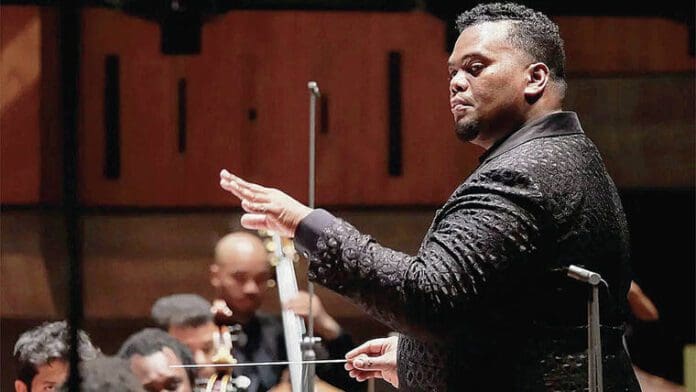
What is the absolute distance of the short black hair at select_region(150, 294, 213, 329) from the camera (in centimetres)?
252

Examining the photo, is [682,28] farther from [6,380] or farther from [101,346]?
[6,380]

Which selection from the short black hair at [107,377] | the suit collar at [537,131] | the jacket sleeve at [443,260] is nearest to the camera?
the jacket sleeve at [443,260]

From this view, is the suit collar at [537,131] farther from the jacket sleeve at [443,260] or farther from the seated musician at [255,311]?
the seated musician at [255,311]

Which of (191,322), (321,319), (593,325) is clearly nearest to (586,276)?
(593,325)

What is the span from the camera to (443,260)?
115cm

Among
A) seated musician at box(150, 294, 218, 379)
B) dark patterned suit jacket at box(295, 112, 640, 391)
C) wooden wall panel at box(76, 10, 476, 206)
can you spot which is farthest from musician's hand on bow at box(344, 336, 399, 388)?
wooden wall panel at box(76, 10, 476, 206)

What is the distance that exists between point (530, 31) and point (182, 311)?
5.28ft

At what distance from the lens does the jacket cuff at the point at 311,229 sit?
1.20m

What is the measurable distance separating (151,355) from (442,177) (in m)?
1.15

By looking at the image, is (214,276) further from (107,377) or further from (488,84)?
(488,84)

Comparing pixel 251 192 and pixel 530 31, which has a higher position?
pixel 530 31

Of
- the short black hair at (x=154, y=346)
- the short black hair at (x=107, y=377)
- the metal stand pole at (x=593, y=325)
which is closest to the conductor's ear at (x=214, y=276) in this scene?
the short black hair at (x=154, y=346)

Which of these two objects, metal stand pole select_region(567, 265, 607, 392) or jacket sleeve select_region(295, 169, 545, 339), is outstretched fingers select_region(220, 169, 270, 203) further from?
metal stand pole select_region(567, 265, 607, 392)

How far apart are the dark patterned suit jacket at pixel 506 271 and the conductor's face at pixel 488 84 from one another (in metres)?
0.03
